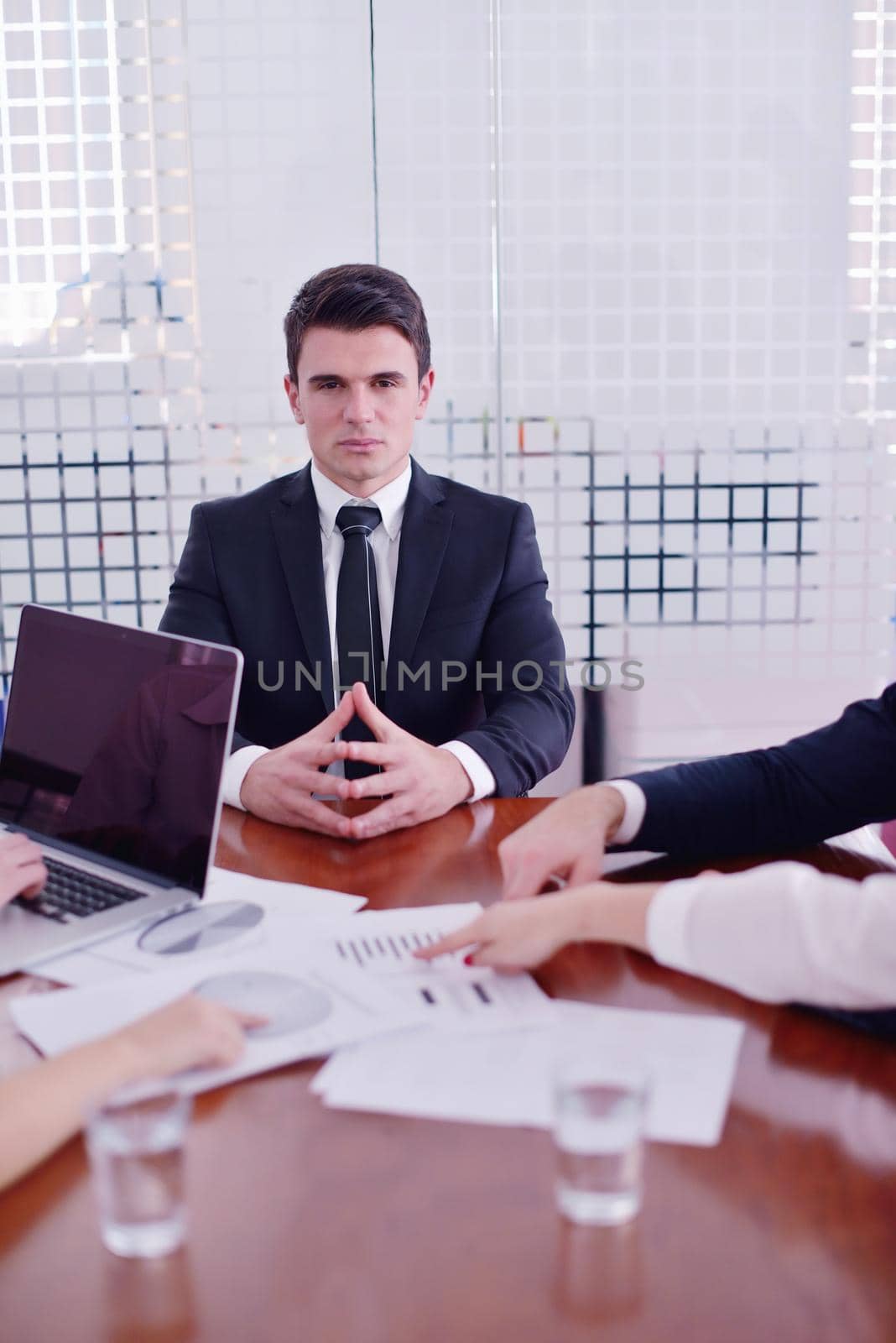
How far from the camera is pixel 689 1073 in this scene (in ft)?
2.89

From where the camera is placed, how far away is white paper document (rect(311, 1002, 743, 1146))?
2.73ft

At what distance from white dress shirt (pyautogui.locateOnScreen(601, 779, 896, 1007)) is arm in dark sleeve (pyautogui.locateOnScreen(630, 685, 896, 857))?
1.21ft

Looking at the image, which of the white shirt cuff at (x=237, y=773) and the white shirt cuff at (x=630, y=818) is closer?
the white shirt cuff at (x=630, y=818)

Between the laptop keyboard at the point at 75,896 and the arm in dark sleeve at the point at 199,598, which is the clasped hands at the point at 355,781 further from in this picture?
the arm in dark sleeve at the point at 199,598

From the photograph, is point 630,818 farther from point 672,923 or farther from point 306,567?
point 306,567

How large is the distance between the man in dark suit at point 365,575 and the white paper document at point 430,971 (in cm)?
91

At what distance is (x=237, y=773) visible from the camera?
5.58ft

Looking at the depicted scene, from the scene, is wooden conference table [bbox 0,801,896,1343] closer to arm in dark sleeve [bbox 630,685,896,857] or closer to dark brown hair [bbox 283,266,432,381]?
arm in dark sleeve [bbox 630,685,896,857]

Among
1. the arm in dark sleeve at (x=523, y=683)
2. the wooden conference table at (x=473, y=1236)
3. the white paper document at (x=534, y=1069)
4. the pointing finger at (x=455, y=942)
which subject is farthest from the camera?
the arm in dark sleeve at (x=523, y=683)

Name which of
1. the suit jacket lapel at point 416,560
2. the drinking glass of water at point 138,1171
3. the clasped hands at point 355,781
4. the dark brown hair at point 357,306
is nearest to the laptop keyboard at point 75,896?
the clasped hands at point 355,781

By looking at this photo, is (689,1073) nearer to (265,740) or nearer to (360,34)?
(265,740)

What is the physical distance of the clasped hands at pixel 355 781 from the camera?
1.56m

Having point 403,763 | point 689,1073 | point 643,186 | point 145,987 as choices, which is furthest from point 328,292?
point 643,186

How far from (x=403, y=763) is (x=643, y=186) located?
9.59 ft
